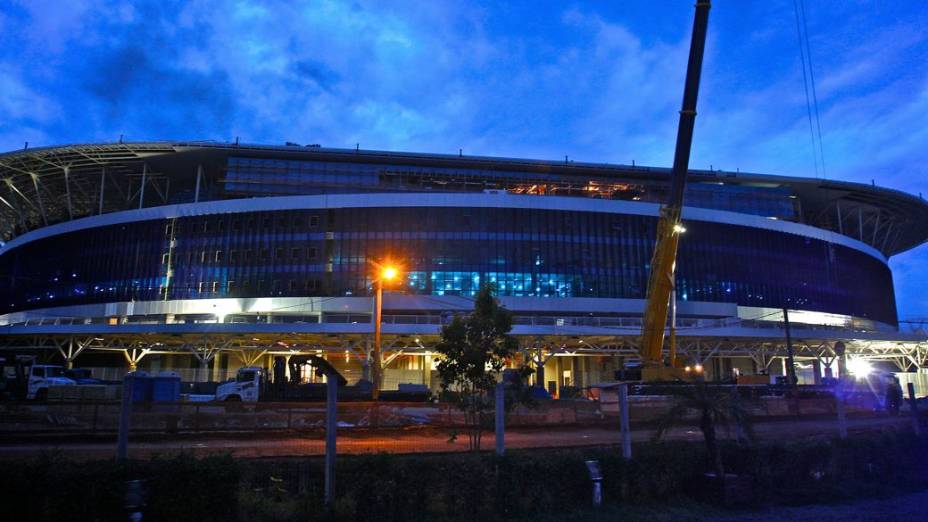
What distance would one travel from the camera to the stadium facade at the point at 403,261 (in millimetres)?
65812

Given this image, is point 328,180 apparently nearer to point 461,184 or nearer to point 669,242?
point 461,184

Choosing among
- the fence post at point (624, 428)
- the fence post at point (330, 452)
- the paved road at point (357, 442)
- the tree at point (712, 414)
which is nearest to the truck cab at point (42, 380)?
the paved road at point (357, 442)

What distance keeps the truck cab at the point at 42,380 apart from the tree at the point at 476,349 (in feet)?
116

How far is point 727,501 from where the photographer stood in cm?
1264

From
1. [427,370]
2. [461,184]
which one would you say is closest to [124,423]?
[427,370]

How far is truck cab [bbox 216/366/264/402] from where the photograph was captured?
40.1 m

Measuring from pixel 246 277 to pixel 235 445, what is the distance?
2307 inches

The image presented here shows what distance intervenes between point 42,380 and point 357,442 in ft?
119

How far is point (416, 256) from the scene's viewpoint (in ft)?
237

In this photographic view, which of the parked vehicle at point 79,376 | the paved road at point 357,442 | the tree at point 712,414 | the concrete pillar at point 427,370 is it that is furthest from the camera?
the concrete pillar at point 427,370

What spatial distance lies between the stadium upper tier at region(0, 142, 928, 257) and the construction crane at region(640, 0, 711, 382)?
158 feet

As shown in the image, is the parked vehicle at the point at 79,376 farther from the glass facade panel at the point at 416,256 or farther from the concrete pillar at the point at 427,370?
the concrete pillar at the point at 427,370

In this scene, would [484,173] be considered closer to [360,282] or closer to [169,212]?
[360,282]

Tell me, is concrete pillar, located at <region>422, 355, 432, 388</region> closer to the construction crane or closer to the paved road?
the construction crane
